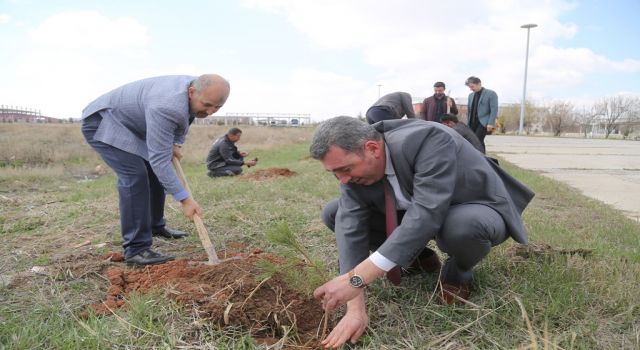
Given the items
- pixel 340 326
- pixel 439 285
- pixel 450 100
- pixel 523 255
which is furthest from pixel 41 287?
pixel 450 100

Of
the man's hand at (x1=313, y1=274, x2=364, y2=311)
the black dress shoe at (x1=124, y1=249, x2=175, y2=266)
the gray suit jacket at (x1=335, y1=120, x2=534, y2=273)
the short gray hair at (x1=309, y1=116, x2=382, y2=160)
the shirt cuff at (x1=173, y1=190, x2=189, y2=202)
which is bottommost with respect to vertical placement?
the black dress shoe at (x1=124, y1=249, x2=175, y2=266)

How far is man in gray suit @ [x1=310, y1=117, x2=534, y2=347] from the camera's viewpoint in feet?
5.82

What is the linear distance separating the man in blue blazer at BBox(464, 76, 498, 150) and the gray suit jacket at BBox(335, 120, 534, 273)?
5.08 meters

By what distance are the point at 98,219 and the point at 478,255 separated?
381 cm

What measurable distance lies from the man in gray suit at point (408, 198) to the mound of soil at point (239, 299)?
0.82ft

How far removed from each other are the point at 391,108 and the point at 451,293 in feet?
12.0

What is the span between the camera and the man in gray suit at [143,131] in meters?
2.75

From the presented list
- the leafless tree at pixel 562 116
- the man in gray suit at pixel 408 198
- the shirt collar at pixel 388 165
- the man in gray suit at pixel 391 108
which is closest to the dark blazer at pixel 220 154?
the man in gray suit at pixel 391 108

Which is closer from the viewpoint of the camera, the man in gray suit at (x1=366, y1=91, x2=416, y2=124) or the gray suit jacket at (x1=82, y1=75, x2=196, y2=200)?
the gray suit jacket at (x1=82, y1=75, x2=196, y2=200)

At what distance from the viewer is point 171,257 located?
3.08 meters

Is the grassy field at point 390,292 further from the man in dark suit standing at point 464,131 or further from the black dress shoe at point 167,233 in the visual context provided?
the man in dark suit standing at point 464,131

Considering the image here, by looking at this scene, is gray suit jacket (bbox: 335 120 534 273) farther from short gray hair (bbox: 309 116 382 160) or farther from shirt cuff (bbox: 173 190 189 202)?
shirt cuff (bbox: 173 190 189 202)

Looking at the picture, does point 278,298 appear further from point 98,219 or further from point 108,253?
point 98,219

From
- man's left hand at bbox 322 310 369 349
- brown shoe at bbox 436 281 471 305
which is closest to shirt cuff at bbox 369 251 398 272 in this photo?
man's left hand at bbox 322 310 369 349
